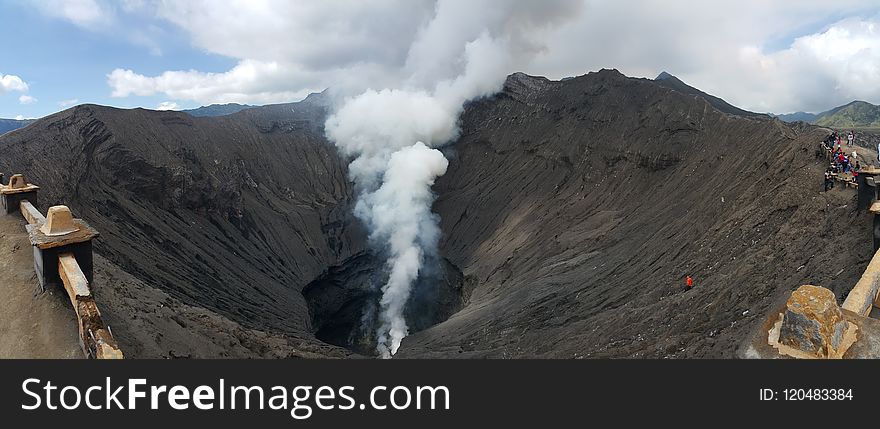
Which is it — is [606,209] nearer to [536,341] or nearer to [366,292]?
[536,341]

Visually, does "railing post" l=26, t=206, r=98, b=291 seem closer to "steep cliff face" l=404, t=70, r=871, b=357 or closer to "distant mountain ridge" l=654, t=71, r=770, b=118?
"steep cliff face" l=404, t=70, r=871, b=357

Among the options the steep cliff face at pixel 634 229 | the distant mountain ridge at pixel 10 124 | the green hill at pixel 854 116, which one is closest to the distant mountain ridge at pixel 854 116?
the green hill at pixel 854 116

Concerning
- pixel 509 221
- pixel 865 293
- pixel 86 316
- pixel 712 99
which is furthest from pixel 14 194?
pixel 712 99

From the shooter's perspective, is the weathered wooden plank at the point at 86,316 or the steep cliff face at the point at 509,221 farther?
the steep cliff face at the point at 509,221

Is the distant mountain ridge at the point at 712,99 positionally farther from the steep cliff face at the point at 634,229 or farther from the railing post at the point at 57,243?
the railing post at the point at 57,243

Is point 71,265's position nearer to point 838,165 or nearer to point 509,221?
point 838,165

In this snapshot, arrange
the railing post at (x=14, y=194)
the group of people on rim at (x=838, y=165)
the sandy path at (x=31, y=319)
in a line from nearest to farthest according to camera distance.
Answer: the sandy path at (x=31, y=319), the group of people on rim at (x=838, y=165), the railing post at (x=14, y=194)
